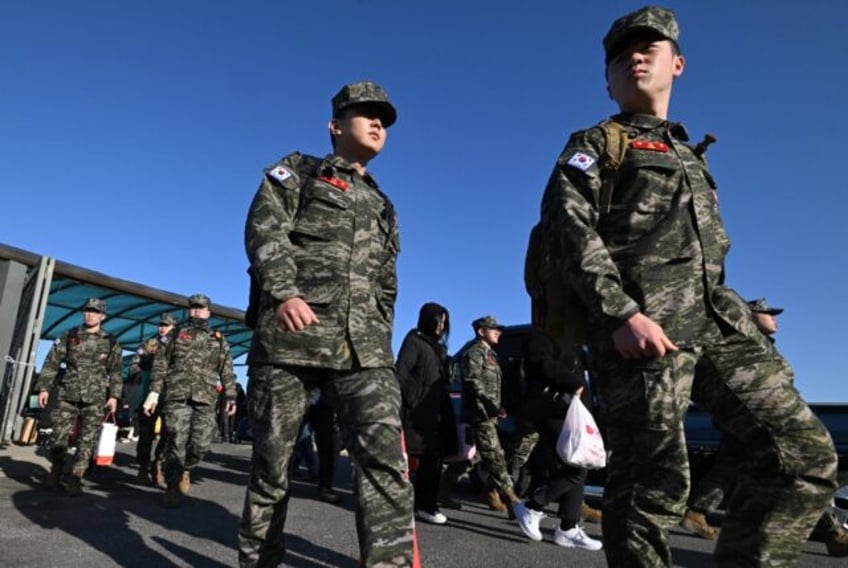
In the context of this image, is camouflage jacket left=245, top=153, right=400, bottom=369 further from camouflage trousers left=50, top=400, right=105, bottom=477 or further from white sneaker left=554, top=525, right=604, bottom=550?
camouflage trousers left=50, top=400, right=105, bottom=477

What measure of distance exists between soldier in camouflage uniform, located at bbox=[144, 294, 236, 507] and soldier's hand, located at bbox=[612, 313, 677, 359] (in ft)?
17.4

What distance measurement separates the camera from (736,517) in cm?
191

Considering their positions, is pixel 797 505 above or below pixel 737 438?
below

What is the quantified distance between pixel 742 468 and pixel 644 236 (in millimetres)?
804

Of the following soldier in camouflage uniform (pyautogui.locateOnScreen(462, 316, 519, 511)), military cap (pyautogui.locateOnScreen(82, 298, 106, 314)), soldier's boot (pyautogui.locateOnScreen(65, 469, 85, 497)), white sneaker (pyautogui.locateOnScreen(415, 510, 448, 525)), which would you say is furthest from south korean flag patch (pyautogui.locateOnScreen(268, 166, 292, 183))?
military cap (pyautogui.locateOnScreen(82, 298, 106, 314))

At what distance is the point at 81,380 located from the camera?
281 inches

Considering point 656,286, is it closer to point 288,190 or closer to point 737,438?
point 737,438

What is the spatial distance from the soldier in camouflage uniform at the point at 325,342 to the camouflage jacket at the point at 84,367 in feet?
17.6

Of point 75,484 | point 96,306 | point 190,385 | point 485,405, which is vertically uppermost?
point 96,306

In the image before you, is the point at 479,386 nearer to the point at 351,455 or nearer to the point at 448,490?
the point at 448,490

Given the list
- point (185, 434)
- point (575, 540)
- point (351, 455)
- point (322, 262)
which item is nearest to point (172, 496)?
point (185, 434)

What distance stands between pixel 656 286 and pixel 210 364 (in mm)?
6188

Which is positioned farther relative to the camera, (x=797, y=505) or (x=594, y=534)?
(x=594, y=534)

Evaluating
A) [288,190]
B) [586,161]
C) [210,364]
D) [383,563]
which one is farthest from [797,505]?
[210,364]
